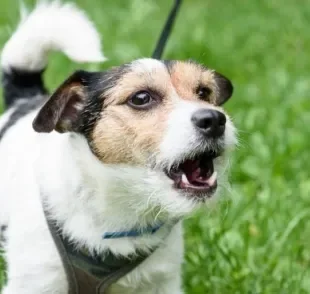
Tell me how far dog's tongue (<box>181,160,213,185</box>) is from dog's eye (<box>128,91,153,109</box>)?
0.29 m

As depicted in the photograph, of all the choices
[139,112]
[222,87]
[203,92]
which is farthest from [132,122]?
[222,87]

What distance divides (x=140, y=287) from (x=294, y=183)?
1827 millimetres

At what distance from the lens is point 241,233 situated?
447cm

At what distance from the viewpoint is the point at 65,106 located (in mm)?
3459

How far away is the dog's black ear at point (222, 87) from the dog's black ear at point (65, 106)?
1.81 ft

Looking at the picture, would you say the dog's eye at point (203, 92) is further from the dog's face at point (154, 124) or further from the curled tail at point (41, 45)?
the curled tail at point (41, 45)

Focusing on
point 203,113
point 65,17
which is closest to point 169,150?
point 203,113

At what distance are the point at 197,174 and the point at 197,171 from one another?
0.01m

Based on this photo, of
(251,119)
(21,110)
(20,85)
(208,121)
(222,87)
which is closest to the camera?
(208,121)

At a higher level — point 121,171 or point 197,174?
point 197,174

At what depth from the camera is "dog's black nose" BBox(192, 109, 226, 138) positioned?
3104 mm

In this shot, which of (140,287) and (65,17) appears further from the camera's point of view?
(65,17)

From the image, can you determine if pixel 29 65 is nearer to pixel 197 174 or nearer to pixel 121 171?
pixel 121 171

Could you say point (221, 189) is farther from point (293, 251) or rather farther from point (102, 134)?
point (293, 251)
